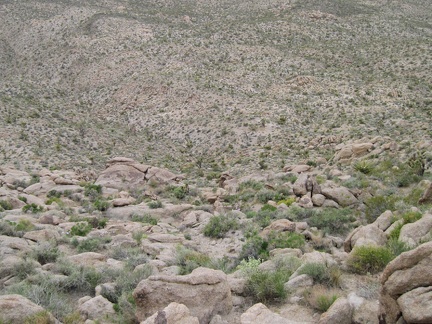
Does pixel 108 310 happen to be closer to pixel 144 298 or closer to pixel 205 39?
pixel 144 298

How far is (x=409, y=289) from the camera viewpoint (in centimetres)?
641

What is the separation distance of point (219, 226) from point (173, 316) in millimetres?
10147

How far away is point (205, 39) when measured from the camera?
167 feet

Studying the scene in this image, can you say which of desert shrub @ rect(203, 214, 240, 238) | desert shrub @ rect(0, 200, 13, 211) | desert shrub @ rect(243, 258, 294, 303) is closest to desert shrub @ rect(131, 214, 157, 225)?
desert shrub @ rect(203, 214, 240, 238)

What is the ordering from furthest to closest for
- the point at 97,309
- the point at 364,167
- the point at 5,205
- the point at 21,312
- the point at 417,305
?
1. the point at 364,167
2. the point at 5,205
3. the point at 97,309
4. the point at 21,312
5. the point at 417,305

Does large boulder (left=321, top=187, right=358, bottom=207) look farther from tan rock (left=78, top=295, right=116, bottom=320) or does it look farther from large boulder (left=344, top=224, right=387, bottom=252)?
tan rock (left=78, top=295, right=116, bottom=320)

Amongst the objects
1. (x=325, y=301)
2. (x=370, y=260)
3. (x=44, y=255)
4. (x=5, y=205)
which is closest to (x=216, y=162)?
(x=5, y=205)

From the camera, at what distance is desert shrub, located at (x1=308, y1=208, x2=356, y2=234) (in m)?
16.0

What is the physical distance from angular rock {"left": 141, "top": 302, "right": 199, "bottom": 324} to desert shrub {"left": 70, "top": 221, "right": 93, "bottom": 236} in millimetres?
9014

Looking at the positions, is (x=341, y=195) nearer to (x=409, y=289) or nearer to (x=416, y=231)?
(x=416, y=231)

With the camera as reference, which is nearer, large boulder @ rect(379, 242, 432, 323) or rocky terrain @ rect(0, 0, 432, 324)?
large boulder @ rect(379, 242, 432, 323)

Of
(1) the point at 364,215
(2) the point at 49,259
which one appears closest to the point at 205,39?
(1) the point at 364,215

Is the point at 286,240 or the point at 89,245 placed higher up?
the point at 286,240

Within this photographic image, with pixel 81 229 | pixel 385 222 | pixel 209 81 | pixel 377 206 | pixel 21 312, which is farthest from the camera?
pixel 209 81
